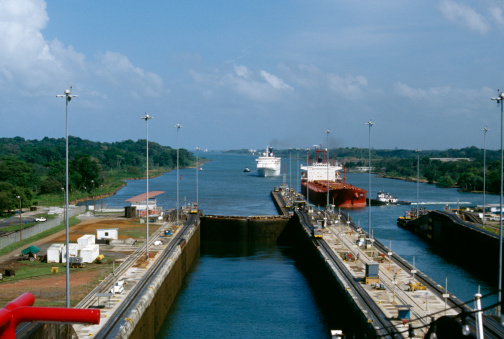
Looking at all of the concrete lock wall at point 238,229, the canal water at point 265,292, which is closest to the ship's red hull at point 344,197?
the canal water at point 265,292

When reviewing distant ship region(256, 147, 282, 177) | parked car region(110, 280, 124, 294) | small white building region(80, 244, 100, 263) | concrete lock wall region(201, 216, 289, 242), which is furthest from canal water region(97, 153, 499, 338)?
distant ship region(256, 147, 282, 177)

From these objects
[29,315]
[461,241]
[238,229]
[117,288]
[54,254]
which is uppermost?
[29,315]

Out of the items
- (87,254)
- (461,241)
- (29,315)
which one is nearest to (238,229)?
(461,241)

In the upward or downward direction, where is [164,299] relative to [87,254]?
downward

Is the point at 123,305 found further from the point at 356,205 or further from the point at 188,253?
the point at 356,205

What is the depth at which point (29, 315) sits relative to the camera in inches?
451

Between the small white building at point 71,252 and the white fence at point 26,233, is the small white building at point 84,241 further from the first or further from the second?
the white fence at point 26,233

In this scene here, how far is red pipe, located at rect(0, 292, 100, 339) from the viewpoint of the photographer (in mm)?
11141

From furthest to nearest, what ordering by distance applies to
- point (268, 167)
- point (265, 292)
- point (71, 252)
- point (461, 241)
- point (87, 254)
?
point (268, 167) → point (461, 241) → point (265, 292) → point (87, 254) → point (71, 252)

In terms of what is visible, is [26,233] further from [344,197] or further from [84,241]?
[344,197]

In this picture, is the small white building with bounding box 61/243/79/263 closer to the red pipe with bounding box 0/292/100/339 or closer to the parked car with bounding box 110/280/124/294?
the parked car with bounding box 110/280/124/294

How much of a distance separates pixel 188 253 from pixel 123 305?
2173cm

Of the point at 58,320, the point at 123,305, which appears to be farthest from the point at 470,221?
the point at 58,320

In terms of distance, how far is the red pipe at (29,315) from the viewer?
11.1 metres
